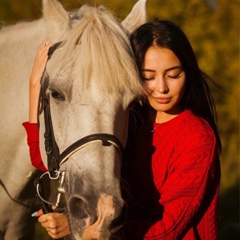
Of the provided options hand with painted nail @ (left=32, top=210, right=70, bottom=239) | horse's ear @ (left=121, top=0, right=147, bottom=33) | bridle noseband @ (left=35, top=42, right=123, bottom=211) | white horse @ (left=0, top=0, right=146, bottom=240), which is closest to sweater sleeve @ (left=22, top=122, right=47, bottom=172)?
bridle noseband @ (left=35, top=42, right=123, bottom=211)

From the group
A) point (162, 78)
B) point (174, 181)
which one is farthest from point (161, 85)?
point (174, 181)

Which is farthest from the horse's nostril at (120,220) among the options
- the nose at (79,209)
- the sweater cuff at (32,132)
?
the sweater cuff at (32,132)

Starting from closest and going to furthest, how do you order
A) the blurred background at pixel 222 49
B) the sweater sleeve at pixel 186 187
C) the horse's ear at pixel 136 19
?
the sweater sleeve at pixel 186 187
the horse's ear at pixel 136 19
the blurred background at pixel 222 49

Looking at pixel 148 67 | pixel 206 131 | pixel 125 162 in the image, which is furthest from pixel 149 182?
pixel 148 67

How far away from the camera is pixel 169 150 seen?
2.56 m

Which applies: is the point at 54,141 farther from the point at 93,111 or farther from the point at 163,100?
the point at 163,100

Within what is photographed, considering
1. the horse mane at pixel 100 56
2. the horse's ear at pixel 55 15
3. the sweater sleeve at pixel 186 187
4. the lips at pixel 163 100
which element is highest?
the horse's ear at pixel 55 15

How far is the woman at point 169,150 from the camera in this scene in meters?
2.45

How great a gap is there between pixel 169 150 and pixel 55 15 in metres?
0.85

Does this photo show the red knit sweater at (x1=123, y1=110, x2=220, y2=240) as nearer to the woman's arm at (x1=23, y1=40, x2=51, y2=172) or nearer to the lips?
the lips

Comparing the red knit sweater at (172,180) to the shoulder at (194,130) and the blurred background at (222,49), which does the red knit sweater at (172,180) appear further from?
the blurred background at (222,49)

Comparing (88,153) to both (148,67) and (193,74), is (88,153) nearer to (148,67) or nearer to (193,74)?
(148,67)

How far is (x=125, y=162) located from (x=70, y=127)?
394 mm

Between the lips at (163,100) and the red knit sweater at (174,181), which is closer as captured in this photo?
the red knit sweater at (174,181)
